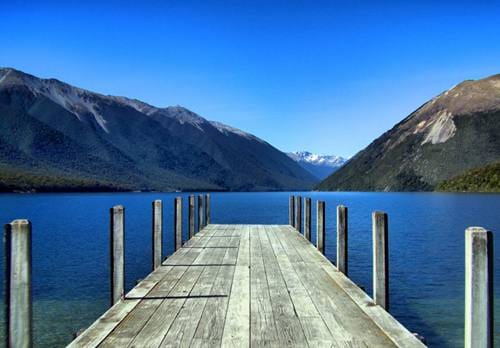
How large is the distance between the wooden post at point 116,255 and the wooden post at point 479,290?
17.2 feet

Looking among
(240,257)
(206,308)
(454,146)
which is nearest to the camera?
(206,308)

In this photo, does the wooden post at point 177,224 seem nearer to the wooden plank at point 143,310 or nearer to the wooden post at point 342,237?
the wooden plank at point 143,310

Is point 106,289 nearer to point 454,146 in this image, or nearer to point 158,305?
point 158,305

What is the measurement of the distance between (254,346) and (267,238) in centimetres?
1091

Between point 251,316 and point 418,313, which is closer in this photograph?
point 251,316

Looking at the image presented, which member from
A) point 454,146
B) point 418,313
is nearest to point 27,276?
point 418,313

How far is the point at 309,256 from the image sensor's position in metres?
11.9

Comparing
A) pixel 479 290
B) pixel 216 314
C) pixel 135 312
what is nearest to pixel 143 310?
pixel 135 312

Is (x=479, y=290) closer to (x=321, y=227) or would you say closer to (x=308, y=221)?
(x=321, y=227)

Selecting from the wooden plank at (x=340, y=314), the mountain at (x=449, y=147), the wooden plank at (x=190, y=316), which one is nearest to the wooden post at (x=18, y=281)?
the wooden plank at (x=190, y=316)

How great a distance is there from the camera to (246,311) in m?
6.48

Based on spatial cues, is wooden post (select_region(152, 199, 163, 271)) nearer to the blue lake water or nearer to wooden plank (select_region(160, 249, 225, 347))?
wooden plank (select_region(160, 249, 225, 347))

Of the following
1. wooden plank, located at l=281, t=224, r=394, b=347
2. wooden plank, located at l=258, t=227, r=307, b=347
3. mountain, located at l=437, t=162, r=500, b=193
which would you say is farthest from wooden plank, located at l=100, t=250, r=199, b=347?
mountain, located at l=437, t=162, r=500, b=193

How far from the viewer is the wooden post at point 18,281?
4.63 m
